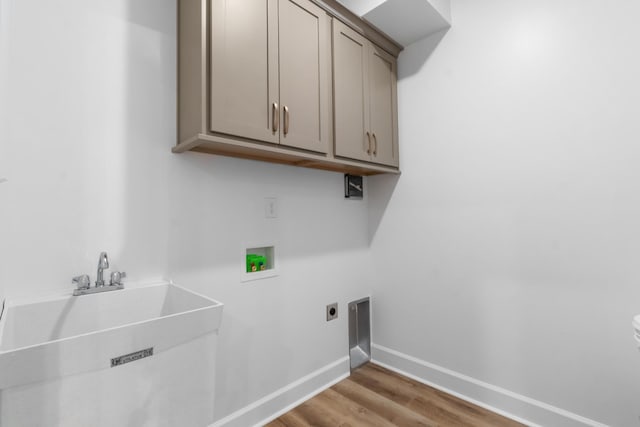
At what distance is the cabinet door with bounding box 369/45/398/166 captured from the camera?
194 centimetres

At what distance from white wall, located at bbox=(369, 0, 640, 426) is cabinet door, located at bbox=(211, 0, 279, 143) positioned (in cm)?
115

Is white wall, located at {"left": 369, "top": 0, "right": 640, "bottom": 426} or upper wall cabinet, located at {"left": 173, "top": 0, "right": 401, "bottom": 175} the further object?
white wall, located at {"left": 369, "top": 0, "right": 640, "bottom": 426}

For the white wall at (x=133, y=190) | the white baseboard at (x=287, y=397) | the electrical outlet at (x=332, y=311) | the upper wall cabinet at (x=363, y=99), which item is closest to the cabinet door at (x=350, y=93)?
the upper wall cabinet at (x=363, y=99)

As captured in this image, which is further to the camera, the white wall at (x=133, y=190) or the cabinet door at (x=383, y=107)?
the cabinet door at (x=383, y=107)

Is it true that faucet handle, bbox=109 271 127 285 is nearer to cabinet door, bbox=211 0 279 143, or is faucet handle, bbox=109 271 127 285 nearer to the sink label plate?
the sink label plate

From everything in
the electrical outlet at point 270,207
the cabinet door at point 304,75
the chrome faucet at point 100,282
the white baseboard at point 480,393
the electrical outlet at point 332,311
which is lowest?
the white baseboard at point 480,393

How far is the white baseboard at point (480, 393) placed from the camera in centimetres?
152

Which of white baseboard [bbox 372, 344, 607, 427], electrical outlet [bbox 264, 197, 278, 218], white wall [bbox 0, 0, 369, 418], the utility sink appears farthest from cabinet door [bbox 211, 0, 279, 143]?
white baseboard [bbox 372, 344, 607, 427]

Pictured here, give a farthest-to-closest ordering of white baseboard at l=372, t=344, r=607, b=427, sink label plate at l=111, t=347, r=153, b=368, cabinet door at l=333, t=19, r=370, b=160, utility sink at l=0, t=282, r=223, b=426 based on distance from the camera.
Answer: cabinet door at l=333, t=19, r=370, b=160
white baseboard at l=372, t=344, r=607, b=427
sink label plate at l=111, t=347, r=153, b=368
utility sink at l=0, t=282, r=223, b=426

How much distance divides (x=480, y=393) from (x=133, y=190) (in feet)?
7.07

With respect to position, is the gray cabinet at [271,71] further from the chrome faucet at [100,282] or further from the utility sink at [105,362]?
the utility sink at [105,362]

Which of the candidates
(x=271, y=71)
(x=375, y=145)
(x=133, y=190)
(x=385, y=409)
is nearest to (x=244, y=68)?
(x=271, y=71)

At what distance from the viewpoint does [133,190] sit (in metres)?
1.27

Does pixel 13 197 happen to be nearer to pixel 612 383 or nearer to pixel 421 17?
pixel 421 17
